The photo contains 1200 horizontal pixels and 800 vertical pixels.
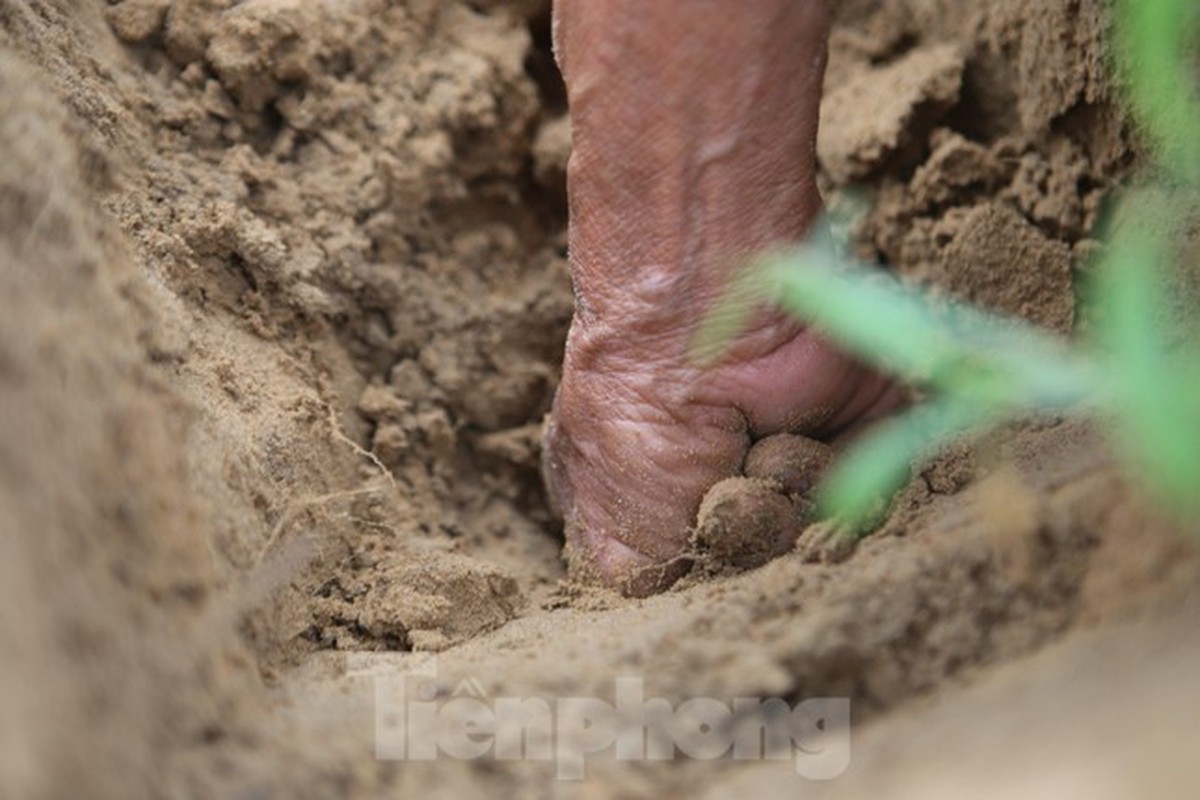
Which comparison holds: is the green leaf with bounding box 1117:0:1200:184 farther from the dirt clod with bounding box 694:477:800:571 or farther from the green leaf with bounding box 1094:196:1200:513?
the dirt clod with bounding box 694:477:800:571

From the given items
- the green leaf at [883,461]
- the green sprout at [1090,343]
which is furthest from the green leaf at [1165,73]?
the green leaf at [883,461]

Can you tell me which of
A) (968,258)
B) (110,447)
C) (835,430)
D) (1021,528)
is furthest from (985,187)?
(110,447)

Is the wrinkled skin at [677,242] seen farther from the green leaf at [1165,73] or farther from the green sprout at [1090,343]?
the green leaf at [1165,73]

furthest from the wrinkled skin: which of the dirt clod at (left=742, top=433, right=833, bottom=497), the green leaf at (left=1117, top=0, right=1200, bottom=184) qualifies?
the green leaf at (left=1117, top=0, right=1200, bottom=184)

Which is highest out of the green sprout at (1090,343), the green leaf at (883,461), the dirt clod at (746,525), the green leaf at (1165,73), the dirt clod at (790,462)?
the green leaf at (1165,73)

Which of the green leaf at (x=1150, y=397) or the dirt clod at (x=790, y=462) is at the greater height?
the green leaf at (x=1150, y=397)

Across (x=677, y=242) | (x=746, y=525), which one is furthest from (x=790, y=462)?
(x=677, y=242)
